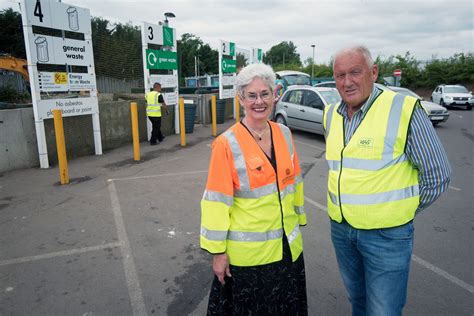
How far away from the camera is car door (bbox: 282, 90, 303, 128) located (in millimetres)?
11227

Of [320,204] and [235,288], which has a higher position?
[235,288]

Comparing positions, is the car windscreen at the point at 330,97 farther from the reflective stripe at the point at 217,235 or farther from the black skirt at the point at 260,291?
the reflective stripe at the point at 217,235

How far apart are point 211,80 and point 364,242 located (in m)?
34.1

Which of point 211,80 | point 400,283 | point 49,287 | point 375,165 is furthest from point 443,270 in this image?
point 211,80

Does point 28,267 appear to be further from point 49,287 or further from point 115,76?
point 115,76

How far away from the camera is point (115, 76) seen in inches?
461

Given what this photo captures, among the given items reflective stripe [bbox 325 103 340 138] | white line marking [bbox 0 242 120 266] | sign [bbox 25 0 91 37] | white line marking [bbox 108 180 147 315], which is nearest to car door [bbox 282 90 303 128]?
sign [bbox 25 0 91 37]

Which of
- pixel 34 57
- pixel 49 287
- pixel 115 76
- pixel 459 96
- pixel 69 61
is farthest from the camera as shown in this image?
pixel 459 96

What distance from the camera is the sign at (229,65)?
1497cm

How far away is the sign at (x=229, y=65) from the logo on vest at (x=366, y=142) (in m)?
13.5

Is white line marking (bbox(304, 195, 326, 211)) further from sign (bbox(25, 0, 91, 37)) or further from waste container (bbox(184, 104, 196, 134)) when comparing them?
waste container (bbox(184, 104, 196, 134))

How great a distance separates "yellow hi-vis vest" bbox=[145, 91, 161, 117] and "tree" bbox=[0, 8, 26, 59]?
33.7 metres

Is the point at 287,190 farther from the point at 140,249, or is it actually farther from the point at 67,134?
the point at 67,134

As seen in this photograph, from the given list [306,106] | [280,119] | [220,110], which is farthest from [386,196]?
[220,110]
